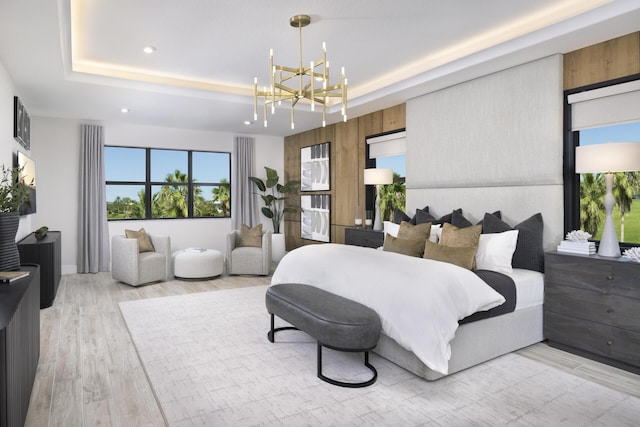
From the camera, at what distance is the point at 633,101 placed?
332 cm

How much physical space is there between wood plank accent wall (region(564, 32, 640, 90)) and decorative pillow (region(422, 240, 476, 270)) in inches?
68.9

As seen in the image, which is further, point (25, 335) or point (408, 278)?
point (408, 278)

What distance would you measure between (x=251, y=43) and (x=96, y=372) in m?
3.14

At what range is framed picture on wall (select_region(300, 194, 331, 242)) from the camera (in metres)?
7.16

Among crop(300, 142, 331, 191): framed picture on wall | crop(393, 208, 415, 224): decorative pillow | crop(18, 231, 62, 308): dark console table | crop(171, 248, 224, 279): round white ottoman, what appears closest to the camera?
crop(18, 231, 62, 308): dark console table

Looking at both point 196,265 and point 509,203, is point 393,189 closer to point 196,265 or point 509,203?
point 509,203

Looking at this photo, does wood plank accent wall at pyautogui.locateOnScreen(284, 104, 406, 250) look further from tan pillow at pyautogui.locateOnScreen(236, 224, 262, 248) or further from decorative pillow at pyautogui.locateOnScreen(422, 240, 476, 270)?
decorative pillow at pyautogui.locateOnScreen(422, 240, 476, 270)

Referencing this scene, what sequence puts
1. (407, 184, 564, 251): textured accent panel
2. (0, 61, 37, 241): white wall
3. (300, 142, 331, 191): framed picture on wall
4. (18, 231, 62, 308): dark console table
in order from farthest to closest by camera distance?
(300, 142, 331, 191): framed picture on wall
(18, 231, 62, 308): dark console table
(0, 61, 37, 241): white wall
(407, 184, 564, 251): textured accent panel

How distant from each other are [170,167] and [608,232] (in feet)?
22.8

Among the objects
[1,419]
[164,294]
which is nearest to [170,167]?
[164,294]

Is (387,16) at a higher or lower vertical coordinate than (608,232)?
higher

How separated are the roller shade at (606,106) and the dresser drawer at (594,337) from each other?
1.67 m

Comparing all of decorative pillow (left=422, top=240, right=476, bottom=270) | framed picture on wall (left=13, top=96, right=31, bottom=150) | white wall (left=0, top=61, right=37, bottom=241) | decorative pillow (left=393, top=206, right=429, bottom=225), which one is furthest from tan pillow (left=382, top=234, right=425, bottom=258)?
framed picture on wall (left=13, top=96, right=31, bottom=150)

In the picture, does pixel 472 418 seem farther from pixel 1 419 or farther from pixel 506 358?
pixel 1 419
